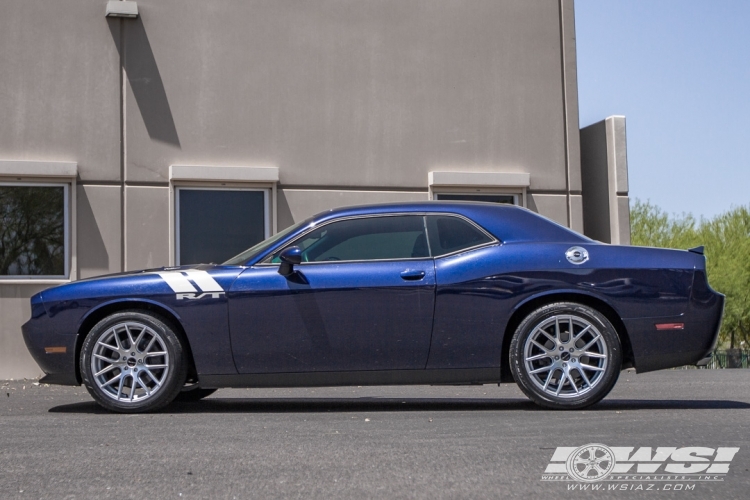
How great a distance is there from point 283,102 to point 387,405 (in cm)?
605

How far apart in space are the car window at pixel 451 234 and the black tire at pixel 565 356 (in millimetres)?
664

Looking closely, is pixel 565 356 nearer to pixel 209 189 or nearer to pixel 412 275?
pixel 412 275

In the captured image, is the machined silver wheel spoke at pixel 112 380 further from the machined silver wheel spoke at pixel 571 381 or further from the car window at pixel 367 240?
the machined silver wheel spoke at pixel 571 381

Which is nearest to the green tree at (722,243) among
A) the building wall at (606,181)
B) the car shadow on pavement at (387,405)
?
the building wall at (606,181)

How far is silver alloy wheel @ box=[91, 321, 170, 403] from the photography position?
6980mm

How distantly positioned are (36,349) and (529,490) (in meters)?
4.29

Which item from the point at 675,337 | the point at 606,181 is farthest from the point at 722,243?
the point at 675,337

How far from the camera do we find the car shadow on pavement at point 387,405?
7.16m

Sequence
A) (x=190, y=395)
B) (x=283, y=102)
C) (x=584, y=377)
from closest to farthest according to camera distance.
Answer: (x=584, y=377), (x=190, y=395), (x=283, y=102)

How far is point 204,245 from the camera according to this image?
12344 millimetres

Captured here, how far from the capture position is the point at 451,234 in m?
7.18

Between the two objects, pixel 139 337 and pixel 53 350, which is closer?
pixel 139 337

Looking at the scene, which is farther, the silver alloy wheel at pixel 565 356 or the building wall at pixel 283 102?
the building wall at pixel 283 102

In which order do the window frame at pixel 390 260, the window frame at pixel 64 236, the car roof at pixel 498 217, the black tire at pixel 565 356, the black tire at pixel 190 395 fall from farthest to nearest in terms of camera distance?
1. the window frame at pixel 64 236
2. the black tire at pixel 190 395
3. the car roof at pixel 498 217
4. the window frame at pixel 390 260
5. the black tire at pixel 565 356
